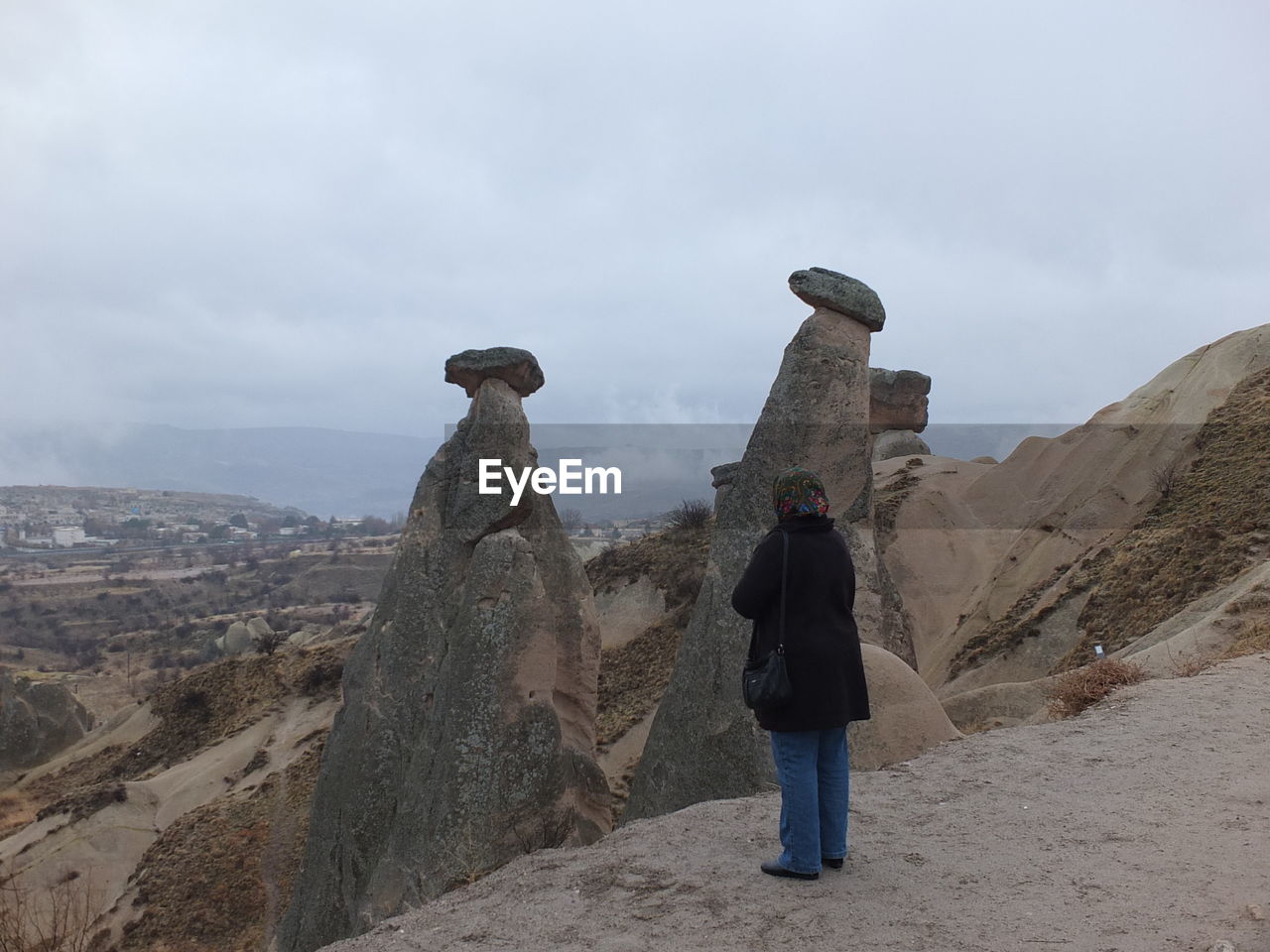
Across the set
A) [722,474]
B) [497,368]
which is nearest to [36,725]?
[722,474]

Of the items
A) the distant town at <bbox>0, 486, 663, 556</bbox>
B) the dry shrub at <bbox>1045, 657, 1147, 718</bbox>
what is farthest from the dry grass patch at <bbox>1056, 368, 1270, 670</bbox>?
the distant town at <bbox>0, 486, 663, 556</bbox>

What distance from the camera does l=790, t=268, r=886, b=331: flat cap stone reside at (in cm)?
774

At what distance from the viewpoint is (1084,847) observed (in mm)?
4344

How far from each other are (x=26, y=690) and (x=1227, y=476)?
2265cm

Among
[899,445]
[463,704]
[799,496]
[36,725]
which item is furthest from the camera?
[899,445]

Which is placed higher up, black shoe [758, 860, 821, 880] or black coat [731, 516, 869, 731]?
black coat [731, 516, 869, 731]

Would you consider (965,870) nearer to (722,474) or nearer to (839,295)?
(839,295)

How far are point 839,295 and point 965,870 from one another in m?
4.64

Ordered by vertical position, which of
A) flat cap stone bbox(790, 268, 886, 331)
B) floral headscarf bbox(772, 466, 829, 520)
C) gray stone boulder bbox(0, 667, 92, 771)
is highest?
flat cap stone bbox(790, 268, 886, 331)

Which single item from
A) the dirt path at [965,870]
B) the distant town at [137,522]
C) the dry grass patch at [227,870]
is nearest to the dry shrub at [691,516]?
the dry grass patch at [227,870]

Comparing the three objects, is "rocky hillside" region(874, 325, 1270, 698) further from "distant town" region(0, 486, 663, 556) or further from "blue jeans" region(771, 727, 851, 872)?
"distant town" region(0, 486, 663, 556)

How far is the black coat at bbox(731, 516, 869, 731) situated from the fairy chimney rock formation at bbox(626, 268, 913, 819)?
120 inches

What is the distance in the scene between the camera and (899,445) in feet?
78.5

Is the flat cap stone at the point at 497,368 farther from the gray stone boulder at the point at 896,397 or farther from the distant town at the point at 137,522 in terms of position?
the distant town at the point at 137,522
